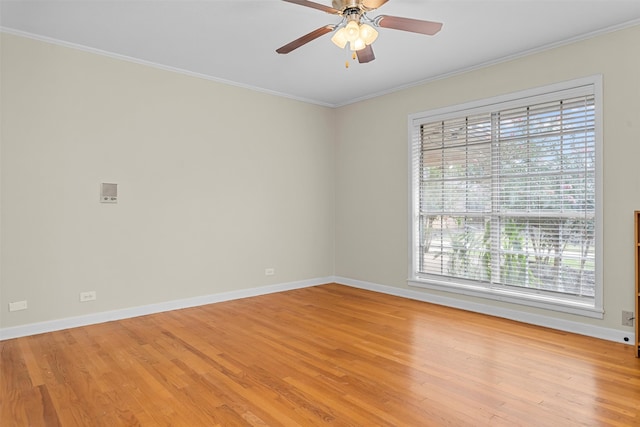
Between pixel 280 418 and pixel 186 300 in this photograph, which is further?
pixel 186 300

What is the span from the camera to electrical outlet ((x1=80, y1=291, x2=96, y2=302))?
13.4 ft

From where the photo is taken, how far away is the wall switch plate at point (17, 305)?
12.1ft

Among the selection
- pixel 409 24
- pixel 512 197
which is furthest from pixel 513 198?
pixel 409 24

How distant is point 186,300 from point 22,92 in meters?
2.73

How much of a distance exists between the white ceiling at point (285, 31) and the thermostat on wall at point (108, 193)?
4.68 feet

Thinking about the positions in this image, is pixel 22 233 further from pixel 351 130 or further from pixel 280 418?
pixel 351 130

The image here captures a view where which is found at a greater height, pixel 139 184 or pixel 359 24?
pixel 359 24

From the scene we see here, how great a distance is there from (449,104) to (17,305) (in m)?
5.11

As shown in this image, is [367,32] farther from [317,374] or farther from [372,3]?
[317,374]

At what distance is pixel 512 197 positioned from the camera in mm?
4363

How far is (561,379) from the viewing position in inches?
110

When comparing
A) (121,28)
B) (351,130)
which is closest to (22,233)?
(121,28)

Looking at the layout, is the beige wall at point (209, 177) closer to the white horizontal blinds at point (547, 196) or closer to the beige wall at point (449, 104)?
the beige wall at point (449, 104)

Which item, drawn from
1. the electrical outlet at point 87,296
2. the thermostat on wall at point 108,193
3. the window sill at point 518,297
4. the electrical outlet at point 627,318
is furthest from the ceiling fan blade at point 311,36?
the electrical outlet at point 627,318
